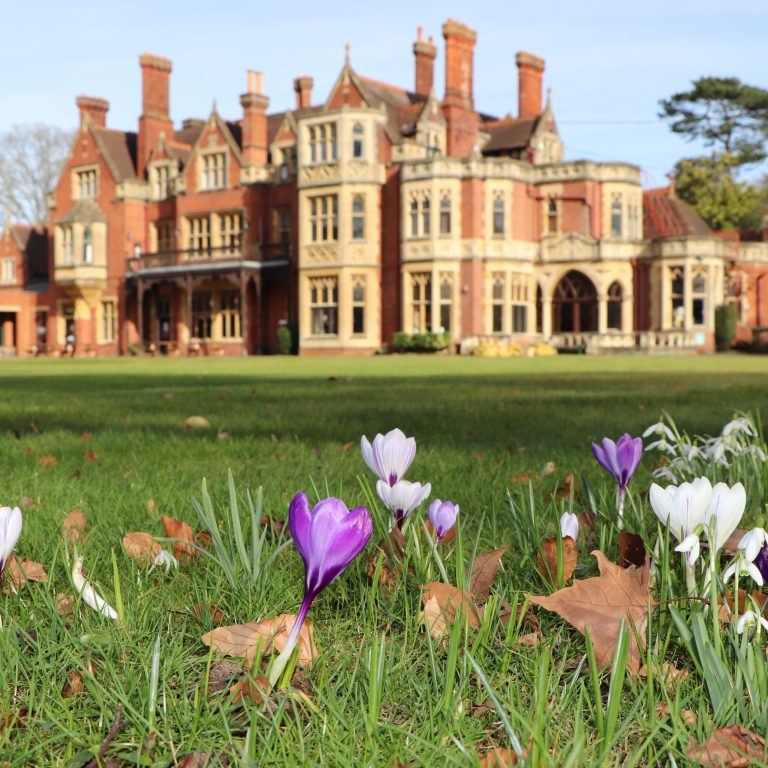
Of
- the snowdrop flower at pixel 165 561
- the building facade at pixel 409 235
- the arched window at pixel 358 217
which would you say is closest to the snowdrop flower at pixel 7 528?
the snowdrop flower at pixel 165 561

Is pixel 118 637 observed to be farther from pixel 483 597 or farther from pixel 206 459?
pixel 206 459

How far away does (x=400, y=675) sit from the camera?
1.39 meters

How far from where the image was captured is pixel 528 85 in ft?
133

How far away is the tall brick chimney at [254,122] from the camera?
125 ft

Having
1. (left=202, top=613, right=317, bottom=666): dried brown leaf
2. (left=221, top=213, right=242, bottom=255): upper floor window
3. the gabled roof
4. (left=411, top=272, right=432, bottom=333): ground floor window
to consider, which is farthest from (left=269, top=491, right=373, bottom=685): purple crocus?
the gabled roof

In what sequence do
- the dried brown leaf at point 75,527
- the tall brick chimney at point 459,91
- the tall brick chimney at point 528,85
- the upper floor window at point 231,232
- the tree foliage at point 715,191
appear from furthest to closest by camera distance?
the tree foliage at point 715,191
the tall brick chimney at point 528,85
the upper floor window at point 231,232
the tall brick chimney at point 459,91
the dried brown leaf at point 75,527

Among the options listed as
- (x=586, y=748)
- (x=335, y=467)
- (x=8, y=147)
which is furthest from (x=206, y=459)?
(x=8, y=147)

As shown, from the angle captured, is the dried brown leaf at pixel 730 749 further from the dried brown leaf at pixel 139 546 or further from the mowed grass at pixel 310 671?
the dried brown leaf at pixel 139 546

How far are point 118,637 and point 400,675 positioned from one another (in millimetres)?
470

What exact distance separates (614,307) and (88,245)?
2390 cm

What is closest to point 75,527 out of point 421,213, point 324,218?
point 421,213

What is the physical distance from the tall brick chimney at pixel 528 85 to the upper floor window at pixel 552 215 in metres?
6.08

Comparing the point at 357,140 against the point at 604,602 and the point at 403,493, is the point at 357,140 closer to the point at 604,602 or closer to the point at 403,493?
the point at 403,493

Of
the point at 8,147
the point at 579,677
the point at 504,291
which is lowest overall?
the point at 579,677
